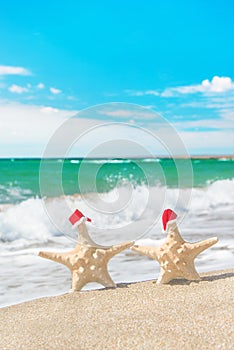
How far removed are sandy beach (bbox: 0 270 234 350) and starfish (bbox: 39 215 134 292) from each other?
0.42 ft

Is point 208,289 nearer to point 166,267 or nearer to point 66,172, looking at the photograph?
point 166,267

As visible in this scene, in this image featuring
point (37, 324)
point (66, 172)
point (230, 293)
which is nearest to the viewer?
point (37, 324)

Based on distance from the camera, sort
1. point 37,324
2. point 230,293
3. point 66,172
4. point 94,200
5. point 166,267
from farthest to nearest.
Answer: point 66,172
point 94,200
point 166,267
point 230,293
point 37,324

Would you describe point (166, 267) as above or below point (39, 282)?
above

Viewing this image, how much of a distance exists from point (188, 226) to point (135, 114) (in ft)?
19.9

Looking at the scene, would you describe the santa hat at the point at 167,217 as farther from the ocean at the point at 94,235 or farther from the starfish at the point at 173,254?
the ocean at the point at 94,235

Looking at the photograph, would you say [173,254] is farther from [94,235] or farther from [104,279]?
[94,235]

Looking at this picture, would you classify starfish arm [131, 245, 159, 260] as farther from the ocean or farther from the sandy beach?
the ocean

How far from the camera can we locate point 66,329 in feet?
11.6

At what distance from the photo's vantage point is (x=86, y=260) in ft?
14.5

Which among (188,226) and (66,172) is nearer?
(188,226)

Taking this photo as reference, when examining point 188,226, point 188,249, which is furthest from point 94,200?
point 188,249

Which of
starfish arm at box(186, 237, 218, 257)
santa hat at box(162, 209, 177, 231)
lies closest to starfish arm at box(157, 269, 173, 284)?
starfish arm at box(186, 237, 218, 257)

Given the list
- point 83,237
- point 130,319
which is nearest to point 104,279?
point 83,237
